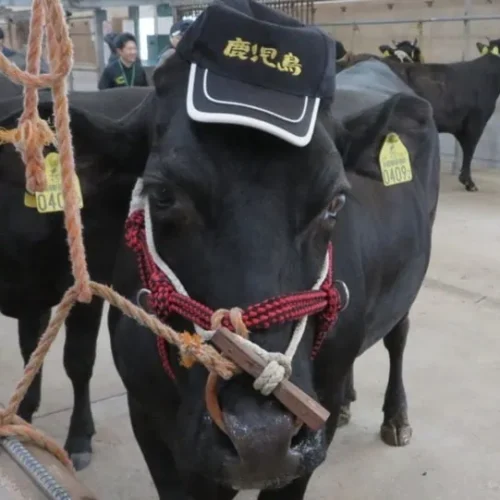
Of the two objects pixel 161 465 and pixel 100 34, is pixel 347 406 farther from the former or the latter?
pixel 100 34

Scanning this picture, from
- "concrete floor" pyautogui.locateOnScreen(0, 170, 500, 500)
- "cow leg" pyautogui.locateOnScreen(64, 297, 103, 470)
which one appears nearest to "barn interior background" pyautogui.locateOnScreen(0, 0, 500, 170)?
"concrete floor" pyautogui.locateOnScreen(0, 170, 500, 500)

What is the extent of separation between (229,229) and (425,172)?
188 centimetres

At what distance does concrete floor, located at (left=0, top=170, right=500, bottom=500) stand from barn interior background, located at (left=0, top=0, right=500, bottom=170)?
16.0 ft

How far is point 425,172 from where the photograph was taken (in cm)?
317

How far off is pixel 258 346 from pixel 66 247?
55.7 inches

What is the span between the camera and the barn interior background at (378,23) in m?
9.16

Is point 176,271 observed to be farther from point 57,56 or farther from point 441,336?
point 441,336

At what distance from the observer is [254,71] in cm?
156

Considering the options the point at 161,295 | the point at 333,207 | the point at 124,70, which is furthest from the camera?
the point at 124,70

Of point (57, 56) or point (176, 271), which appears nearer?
point (57, 56)

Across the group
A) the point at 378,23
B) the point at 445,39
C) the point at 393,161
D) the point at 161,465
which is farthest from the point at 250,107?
the point at 445,39

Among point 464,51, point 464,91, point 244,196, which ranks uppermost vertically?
point 244,196

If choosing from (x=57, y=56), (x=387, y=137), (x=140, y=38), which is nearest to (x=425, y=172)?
(x=387, y=137)

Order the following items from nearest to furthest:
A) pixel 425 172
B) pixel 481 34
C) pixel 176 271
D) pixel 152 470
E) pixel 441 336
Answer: pixel 176 271 < pixel 152 470 < pixel 425 172 < pixel 441 336 < pixel 481 34
